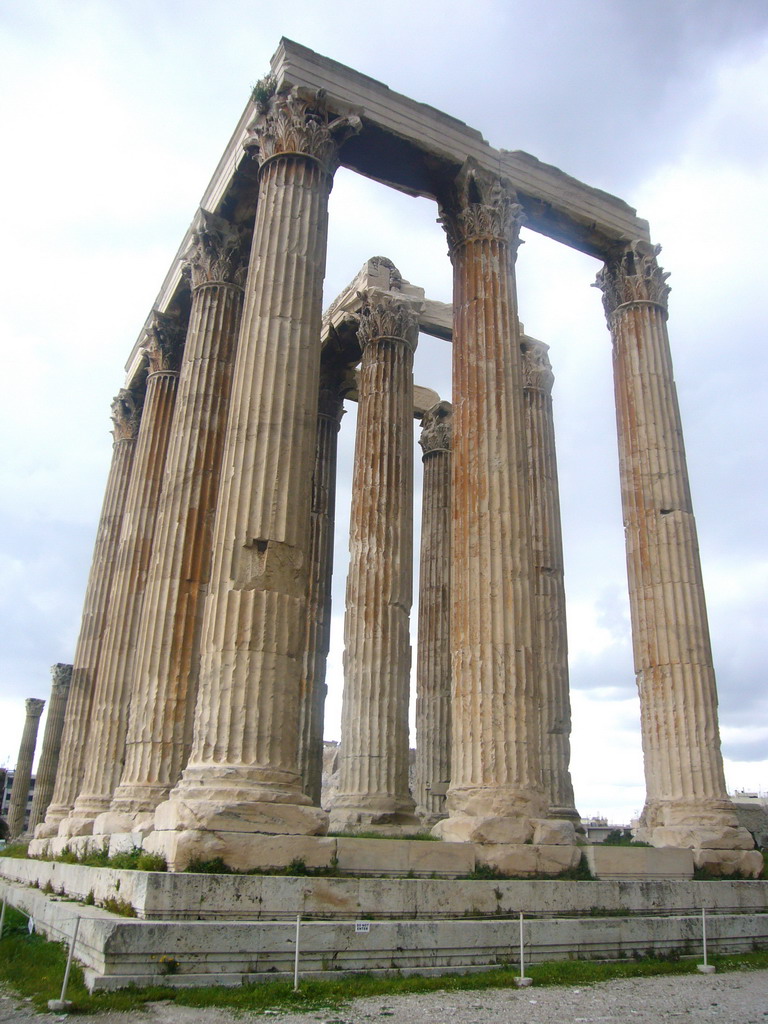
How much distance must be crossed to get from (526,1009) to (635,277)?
18.0 metres

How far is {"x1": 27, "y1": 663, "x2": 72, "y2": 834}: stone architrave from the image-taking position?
35969mm

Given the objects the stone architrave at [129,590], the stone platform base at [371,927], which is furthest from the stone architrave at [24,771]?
the stone platform base at [371,927]

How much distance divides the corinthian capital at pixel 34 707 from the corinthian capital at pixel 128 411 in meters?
33.8

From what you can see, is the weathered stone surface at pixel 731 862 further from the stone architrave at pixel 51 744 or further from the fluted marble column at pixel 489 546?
the stone architrave at pixel 51 744

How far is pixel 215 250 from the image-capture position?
2114cm

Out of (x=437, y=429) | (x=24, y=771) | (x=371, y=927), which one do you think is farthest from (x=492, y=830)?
(x=24, y=771)

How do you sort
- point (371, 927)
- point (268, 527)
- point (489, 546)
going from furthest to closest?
point (489, 546), point (268, 527), point (371, 927)

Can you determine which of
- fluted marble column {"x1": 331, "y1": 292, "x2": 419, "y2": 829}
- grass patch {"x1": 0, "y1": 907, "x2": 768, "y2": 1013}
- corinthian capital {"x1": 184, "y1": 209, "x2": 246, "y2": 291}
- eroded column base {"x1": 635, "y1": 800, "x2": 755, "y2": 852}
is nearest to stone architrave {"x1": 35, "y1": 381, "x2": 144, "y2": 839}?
fluted marble column {"x1": 331, "y1": 292, "x2": 419, "y2": 829}

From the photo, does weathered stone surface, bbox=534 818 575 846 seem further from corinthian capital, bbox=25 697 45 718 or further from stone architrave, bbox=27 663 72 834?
corinthian capital, bbox=25 697 45 718

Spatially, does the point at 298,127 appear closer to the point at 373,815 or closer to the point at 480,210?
the point at 480,210

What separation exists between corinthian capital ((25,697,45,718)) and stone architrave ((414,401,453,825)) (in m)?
37.6

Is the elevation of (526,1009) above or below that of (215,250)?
below

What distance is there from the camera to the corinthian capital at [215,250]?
69.1 feet

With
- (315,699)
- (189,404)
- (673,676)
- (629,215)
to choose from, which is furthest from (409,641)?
(629,215)
